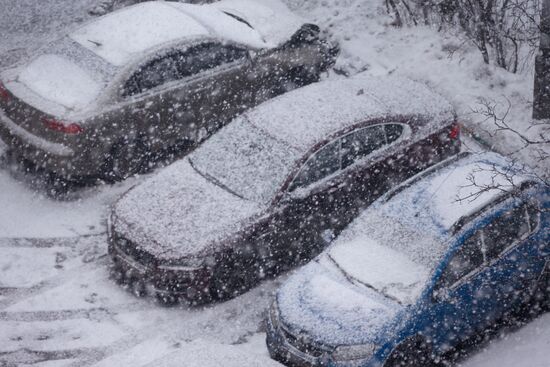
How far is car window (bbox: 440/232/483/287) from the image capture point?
6949 millimetres

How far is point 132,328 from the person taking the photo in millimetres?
7656

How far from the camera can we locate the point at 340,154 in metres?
8.28

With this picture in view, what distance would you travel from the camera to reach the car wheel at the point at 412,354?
21.8 ft

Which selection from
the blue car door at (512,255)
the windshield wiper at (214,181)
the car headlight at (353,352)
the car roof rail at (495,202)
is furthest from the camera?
the windshield wiper at (214,181)

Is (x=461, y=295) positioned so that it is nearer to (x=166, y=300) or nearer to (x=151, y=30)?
(x=166, y=300)

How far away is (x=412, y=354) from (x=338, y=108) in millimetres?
3026

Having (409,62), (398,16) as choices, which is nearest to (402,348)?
(409,62)

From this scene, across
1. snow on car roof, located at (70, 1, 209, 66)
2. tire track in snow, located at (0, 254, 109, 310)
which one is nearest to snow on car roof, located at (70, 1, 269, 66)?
snow on car roof, located at (70, 1, 209, 66)

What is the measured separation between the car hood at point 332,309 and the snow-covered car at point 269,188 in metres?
0.77

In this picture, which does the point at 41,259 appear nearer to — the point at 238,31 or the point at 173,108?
the point at 173,108

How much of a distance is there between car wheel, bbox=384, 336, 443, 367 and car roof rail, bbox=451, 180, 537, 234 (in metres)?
1.10

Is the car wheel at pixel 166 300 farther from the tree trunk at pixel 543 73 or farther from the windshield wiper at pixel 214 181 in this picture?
the tree trunk at pixel 543 73

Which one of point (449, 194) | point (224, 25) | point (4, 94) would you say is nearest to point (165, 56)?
point (224, 25)

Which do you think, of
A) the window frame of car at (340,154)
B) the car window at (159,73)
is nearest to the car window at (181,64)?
the car window at (159,73)
